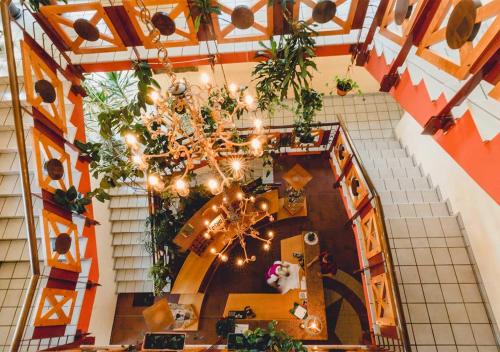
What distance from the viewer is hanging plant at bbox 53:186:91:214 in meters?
3.88

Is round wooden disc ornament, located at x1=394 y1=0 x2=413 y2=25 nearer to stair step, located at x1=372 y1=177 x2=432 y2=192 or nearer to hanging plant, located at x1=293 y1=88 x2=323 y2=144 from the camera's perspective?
hanging plant, located at x1=293 y1=88 x2=323 y2=144

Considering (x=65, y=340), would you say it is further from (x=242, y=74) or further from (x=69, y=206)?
(x=242, y=74)

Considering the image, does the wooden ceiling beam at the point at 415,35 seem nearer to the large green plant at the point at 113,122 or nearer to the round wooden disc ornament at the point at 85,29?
the large green plant at the point at 113,122

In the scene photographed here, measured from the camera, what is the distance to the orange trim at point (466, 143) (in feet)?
7.35

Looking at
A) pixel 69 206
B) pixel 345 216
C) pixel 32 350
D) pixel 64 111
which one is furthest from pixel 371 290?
pixel 64 111

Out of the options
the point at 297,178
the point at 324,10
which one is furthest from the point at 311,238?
the point at 324,10

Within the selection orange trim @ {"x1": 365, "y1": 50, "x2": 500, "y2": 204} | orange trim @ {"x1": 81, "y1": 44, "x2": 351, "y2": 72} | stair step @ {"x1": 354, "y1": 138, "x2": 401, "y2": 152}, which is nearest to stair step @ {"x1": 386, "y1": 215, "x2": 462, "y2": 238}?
orange trim @ {"x1": 365, "y1": 50, "x2": 500, "y2": 204}

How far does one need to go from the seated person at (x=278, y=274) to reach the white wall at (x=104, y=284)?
3.25m

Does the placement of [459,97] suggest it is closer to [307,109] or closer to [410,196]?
[307,109]

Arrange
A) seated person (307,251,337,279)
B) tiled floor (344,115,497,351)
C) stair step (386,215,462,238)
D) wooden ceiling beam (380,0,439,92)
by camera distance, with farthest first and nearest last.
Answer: seated person (307,251,337,279)
stair step (386,215,462,238)
tiled floor (344,115,497,351)
wooden ceiling beam (380,0,439,92)

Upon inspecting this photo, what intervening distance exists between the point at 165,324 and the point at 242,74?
580cm

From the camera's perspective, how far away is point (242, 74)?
7152 millimetres

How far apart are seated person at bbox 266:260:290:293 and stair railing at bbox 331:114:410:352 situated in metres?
1.70

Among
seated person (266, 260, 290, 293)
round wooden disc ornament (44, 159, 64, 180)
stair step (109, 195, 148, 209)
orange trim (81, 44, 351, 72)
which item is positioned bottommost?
seated person (266, 260, 290, 293)
